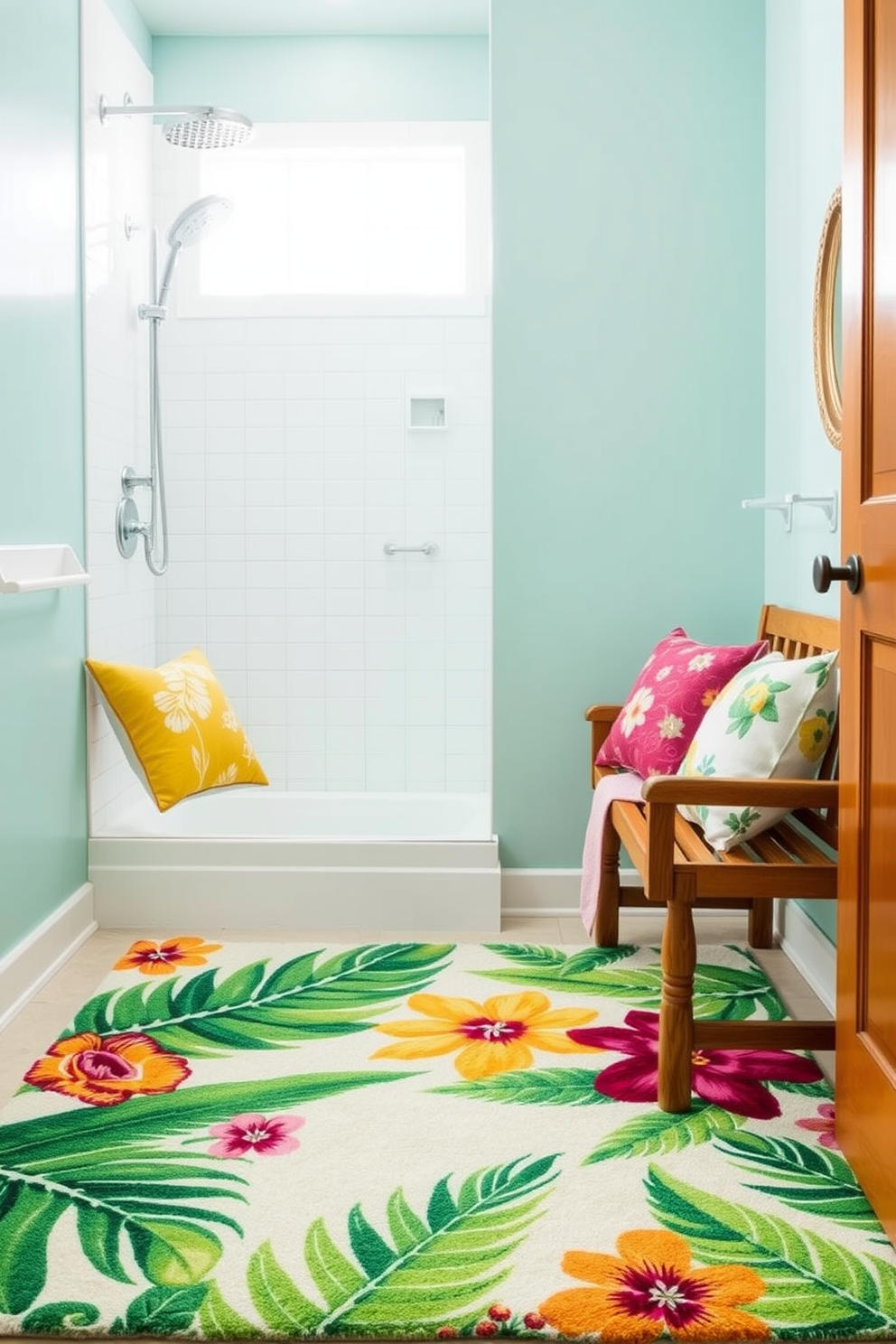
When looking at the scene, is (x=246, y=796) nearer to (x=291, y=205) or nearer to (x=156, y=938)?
(x=156, y=938)

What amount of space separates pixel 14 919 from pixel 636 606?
1.75 metres

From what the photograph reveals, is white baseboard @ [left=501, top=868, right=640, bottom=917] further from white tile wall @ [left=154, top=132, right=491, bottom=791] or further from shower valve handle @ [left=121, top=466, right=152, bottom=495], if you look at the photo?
shower valve handle @ [left=121, top=466, right=152, bottom=495]

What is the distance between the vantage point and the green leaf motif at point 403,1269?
1722 millimetres

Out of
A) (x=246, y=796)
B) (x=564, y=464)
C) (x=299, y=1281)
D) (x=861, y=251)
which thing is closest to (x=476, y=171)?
(x=564, y=464)

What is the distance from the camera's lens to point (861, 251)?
2004 mm

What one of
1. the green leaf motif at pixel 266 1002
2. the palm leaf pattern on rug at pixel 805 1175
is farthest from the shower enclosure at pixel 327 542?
the palm leaf pattern on rug at pixel 805 1175

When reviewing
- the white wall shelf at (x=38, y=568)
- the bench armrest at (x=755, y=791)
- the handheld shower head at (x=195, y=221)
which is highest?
the handheld shower head at (x=195, y=221)

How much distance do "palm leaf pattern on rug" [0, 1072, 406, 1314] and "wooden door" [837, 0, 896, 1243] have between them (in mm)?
900

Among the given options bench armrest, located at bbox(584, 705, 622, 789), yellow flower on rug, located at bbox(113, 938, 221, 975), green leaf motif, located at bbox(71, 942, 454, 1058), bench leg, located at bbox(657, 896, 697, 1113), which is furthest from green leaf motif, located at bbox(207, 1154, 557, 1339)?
bench armrest, located at bbox(584, 705, 622, 789)

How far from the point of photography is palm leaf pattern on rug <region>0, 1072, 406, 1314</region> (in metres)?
1.86

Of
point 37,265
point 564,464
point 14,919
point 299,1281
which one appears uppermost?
Result: point 37,265

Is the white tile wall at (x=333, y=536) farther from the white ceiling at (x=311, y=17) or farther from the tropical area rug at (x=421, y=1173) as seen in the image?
the tropical area rug at (x=421, y=1173)

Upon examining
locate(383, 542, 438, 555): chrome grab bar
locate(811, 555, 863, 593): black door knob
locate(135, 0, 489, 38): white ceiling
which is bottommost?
locate(811, 555, 863, 593): black door knob

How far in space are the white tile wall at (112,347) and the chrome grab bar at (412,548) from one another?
0.80m
